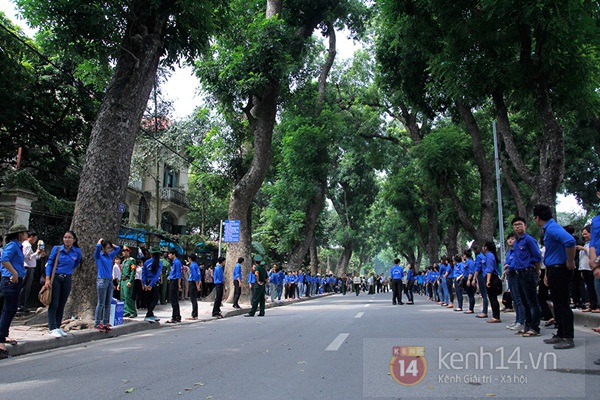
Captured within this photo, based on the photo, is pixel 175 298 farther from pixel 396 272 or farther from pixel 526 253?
pixel 396 272

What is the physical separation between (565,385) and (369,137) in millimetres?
24851

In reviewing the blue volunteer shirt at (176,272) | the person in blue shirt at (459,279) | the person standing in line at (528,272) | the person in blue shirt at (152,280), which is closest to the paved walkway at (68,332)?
the person in blue shirt at (152,280)

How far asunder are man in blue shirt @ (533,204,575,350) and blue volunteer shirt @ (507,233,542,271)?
1.15 m

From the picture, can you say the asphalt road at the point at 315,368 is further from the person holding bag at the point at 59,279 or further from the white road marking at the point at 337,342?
the person holding bag at the point at 59,279

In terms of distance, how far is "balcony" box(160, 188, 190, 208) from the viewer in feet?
102

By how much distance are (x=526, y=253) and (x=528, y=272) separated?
30 cm

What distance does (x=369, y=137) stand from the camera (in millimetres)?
28281

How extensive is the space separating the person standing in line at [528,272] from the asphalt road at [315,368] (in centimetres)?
37

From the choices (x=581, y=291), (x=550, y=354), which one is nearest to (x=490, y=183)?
(x=581, y=291)

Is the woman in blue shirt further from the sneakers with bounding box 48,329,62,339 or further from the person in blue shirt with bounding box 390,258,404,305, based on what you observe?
the sneakers with bounding box 48,329,62,339

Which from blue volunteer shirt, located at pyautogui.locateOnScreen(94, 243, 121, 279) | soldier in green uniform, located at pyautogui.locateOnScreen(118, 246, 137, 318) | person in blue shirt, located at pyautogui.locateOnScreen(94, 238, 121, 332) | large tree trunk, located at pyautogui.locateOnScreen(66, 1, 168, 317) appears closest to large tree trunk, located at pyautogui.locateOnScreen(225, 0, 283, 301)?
soldier in green uniform, located at pyautogui.locateOnScreen(118, 246, 137, 318)

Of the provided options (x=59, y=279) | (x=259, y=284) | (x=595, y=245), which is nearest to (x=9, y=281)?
(x=59, y=279)

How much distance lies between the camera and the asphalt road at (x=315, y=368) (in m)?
4.09

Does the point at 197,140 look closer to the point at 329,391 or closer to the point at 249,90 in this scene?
the point at 249,90
